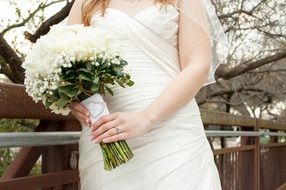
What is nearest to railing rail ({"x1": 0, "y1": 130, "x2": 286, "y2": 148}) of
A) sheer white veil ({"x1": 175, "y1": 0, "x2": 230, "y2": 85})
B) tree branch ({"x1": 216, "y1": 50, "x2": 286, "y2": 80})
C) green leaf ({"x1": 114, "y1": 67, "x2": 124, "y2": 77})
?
green leaf ({"x1": 114, "y1": 67, "x2": 124, "y2": 77})

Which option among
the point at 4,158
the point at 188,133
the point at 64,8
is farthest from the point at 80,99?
the point at 64,8

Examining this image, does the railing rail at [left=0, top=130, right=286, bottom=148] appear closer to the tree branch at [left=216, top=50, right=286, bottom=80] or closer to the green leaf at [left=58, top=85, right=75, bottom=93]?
the green leaf at [left=58, top=85, right=75, bottom=93]

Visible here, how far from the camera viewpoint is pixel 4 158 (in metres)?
6.07

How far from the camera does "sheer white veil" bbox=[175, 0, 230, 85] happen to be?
5.92 ft

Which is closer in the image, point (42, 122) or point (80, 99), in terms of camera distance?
point (80, 99)

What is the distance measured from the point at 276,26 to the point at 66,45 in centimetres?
917

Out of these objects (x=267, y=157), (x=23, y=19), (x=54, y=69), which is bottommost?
(x=267, y=157)

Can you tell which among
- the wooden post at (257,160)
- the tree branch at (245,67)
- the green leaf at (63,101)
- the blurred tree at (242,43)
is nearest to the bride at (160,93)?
the green leaf at (63,101)

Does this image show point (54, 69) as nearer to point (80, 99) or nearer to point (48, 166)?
point (80, 99)

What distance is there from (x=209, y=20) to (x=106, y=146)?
79 centimetres

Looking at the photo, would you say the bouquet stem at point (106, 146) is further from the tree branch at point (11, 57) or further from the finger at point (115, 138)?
the tree branch at point (11, 57)

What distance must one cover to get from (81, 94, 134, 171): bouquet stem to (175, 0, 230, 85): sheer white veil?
50cm

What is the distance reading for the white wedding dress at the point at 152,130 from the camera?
5.61 ft

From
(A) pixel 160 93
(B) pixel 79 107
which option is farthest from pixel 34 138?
(A) pixel 160 93
